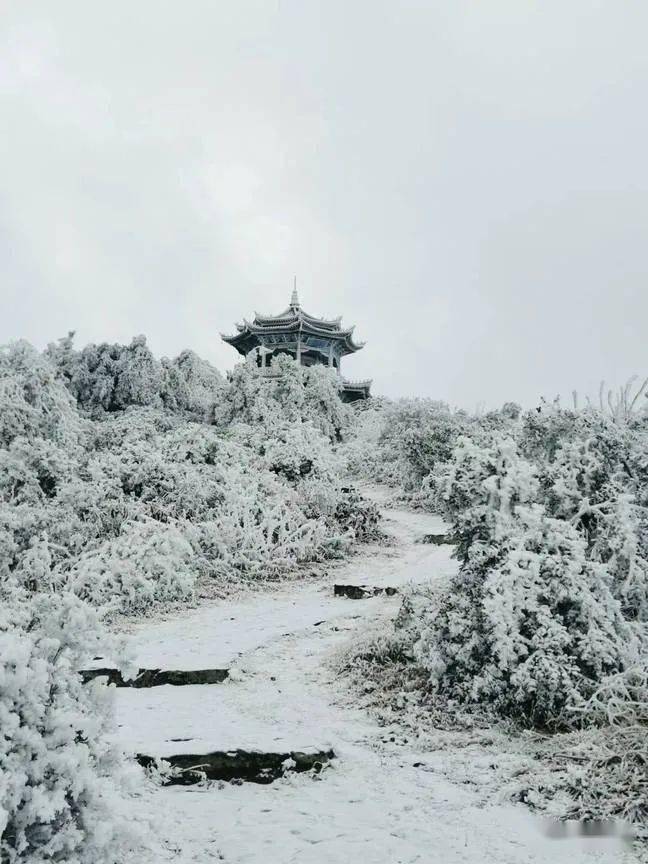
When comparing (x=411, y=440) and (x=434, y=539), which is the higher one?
(x=411, y=440)

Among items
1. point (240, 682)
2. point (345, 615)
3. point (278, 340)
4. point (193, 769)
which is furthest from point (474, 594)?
point (278, 340)

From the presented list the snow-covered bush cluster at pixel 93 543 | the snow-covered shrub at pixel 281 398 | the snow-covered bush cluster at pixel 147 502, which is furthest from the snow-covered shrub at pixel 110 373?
the snow-covered bush cluster at pixel 93 543

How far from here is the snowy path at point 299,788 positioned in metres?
3.46

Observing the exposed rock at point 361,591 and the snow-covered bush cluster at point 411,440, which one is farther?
the snow-covered bush cluster at point 411,440

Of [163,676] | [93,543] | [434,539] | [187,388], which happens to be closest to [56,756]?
[163,676]

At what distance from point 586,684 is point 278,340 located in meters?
41.1

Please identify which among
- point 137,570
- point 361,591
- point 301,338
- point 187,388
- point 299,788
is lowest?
point 299,788

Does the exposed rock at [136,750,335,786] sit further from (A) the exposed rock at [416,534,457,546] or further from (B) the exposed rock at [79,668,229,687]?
(A) the exposed rock at [416,534,457,546]

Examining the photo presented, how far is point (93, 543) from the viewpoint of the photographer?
1048 cm

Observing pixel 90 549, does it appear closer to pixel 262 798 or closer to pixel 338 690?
pixel 338 690

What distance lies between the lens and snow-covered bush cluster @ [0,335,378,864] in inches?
104

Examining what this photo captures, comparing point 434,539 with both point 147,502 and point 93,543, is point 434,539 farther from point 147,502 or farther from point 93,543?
point 93,543

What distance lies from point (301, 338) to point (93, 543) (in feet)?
116

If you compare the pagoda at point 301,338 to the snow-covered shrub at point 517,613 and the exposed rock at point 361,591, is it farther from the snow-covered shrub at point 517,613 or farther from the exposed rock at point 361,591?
the snow-covered shrub at point 517,613
